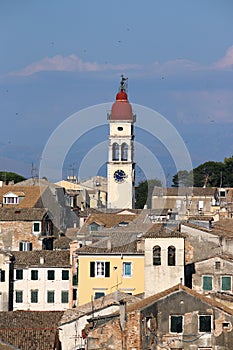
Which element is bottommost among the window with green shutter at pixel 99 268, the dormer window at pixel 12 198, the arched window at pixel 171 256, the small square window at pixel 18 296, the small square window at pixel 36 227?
the small square window at pixel 18 296

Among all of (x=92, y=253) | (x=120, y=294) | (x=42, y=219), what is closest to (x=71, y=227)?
(x=42, y=219)

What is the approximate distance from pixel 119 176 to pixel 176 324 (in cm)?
7449

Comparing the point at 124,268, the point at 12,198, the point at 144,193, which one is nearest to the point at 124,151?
the point at 144,193

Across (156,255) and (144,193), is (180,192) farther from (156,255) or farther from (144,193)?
(156,255)

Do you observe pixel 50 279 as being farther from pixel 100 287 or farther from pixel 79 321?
pixel 79 321

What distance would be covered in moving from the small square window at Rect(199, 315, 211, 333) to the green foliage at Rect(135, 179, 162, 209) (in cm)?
7266

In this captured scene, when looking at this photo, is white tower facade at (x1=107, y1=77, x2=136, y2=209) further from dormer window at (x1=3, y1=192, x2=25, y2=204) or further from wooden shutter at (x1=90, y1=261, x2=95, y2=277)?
wooden shutter at (x1=90, y1=261, x2=95, y2=277)

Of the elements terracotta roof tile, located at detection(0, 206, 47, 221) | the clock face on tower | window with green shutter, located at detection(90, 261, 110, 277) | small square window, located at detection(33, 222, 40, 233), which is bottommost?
window with green shutter, located at detection(90, 261, 110, 277)

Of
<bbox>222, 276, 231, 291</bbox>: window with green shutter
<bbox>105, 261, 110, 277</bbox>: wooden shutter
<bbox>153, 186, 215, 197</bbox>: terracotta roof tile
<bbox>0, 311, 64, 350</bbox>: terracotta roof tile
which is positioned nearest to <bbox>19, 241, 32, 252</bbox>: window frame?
<bbox>105, 261, 110, 277</bbox>: wooden shutter

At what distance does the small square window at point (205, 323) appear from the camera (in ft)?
108

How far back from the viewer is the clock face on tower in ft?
352

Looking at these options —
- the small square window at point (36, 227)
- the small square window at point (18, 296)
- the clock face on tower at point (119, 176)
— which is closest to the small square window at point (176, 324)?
the small square window at point (18, 296)

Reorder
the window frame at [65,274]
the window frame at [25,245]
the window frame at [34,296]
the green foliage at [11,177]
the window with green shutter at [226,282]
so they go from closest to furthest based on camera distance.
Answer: the window with green shutter at [226,282] < the window frame at [65,274] < the window frame at [34,296] < the window frame at [25,245] < the green foliage at [11,177]

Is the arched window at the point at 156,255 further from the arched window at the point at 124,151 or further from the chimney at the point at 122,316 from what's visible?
the arched window at the point at 124,151
